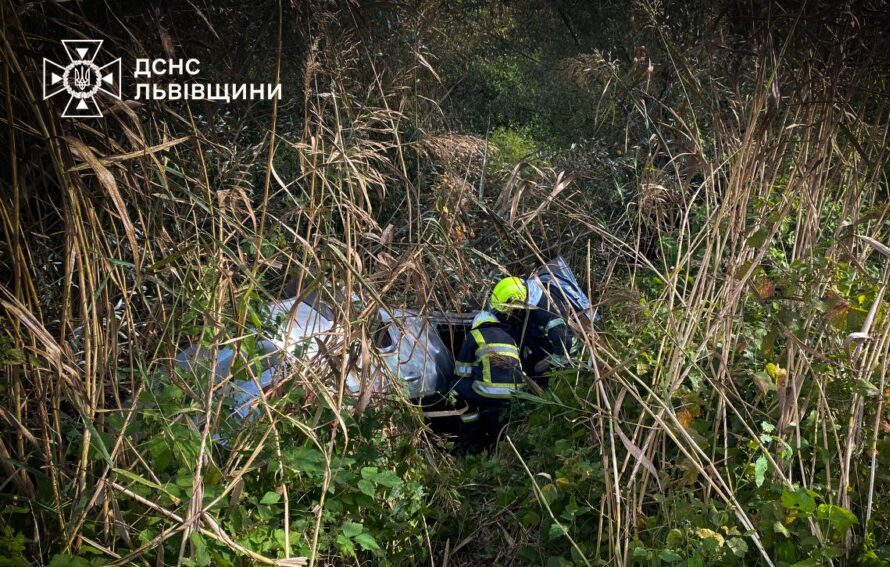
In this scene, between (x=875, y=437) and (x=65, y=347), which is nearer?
(x=65, y=347)

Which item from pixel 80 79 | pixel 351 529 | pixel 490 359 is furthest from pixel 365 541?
pixel 490 359

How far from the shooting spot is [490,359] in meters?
4.14

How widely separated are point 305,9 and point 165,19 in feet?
1.52

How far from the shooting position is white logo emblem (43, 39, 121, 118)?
7.28 feet

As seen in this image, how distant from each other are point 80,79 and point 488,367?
2521mm

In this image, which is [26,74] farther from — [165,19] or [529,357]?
[529,357]

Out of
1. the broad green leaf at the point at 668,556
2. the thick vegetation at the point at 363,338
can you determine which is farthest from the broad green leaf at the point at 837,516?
the broad green leaf at the point at 668,556

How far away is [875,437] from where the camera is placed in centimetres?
259

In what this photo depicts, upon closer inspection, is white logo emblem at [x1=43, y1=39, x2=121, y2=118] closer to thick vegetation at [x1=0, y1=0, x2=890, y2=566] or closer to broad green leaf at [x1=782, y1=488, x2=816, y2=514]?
A: thick vegetation at [x1=0, y1=0, x2=890, y2=566]

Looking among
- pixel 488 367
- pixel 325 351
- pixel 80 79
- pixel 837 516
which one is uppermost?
pixel 80 79

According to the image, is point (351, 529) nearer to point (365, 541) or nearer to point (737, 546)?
point (365, 541)

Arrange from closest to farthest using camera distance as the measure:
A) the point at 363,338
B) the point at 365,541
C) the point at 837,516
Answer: the point at 363,338 → the point at 837,516 → the point at 365,541

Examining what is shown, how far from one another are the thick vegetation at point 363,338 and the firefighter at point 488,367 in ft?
1.95

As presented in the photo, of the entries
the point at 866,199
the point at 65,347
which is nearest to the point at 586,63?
the point at 866,199
